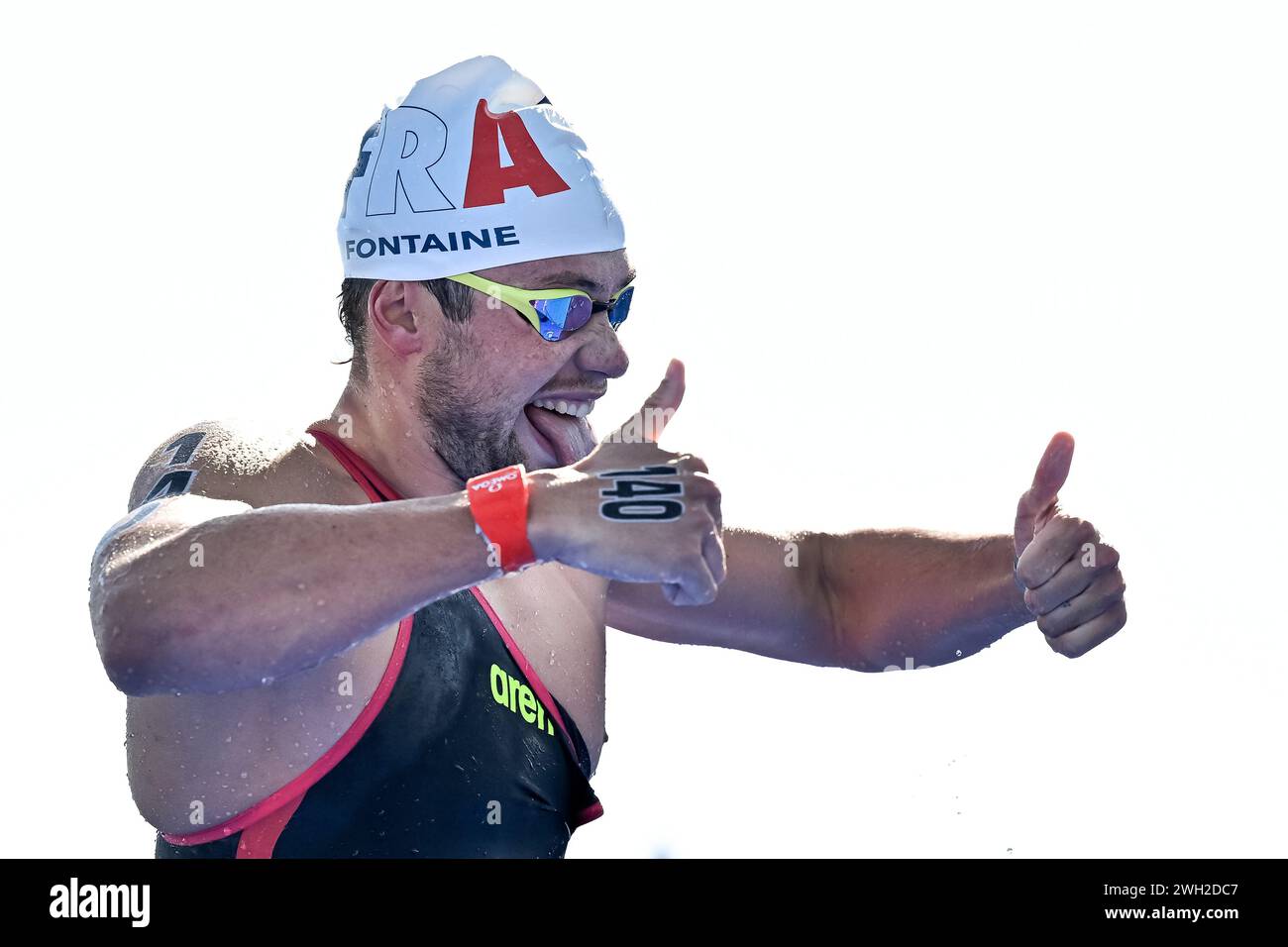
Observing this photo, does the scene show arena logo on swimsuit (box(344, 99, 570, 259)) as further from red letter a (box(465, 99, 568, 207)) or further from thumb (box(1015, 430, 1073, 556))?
thumb (box(1015, 430, 1073, 556))

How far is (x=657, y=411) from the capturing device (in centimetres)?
278

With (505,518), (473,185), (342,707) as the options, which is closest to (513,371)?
(473,185)

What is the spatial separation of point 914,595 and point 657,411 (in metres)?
1.38

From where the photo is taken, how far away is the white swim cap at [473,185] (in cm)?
356

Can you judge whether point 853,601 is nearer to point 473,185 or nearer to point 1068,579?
point 1068,579

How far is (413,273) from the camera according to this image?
11.8 feet

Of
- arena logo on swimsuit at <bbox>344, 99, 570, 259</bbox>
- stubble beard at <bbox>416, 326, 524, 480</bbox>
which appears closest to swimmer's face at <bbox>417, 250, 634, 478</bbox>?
stubble beard at <bbox>416, 326, 524, 480</bbox>

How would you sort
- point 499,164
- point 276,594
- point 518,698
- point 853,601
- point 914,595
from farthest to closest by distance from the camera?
point 853,601, point 914,595, point 499,164, point 518,698, point 276,594

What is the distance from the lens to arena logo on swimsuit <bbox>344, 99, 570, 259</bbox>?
11.7 ft

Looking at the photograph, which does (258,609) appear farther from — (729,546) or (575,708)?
(729,546)

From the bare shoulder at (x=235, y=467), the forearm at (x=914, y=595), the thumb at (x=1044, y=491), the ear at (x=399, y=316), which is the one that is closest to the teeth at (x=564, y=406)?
the ear at (x=399, y=316)

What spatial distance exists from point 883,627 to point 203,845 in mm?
1793

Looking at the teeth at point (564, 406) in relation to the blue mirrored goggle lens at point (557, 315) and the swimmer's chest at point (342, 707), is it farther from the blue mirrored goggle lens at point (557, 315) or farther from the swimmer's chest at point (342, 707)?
the swimmer's chest at point (342, 707)
